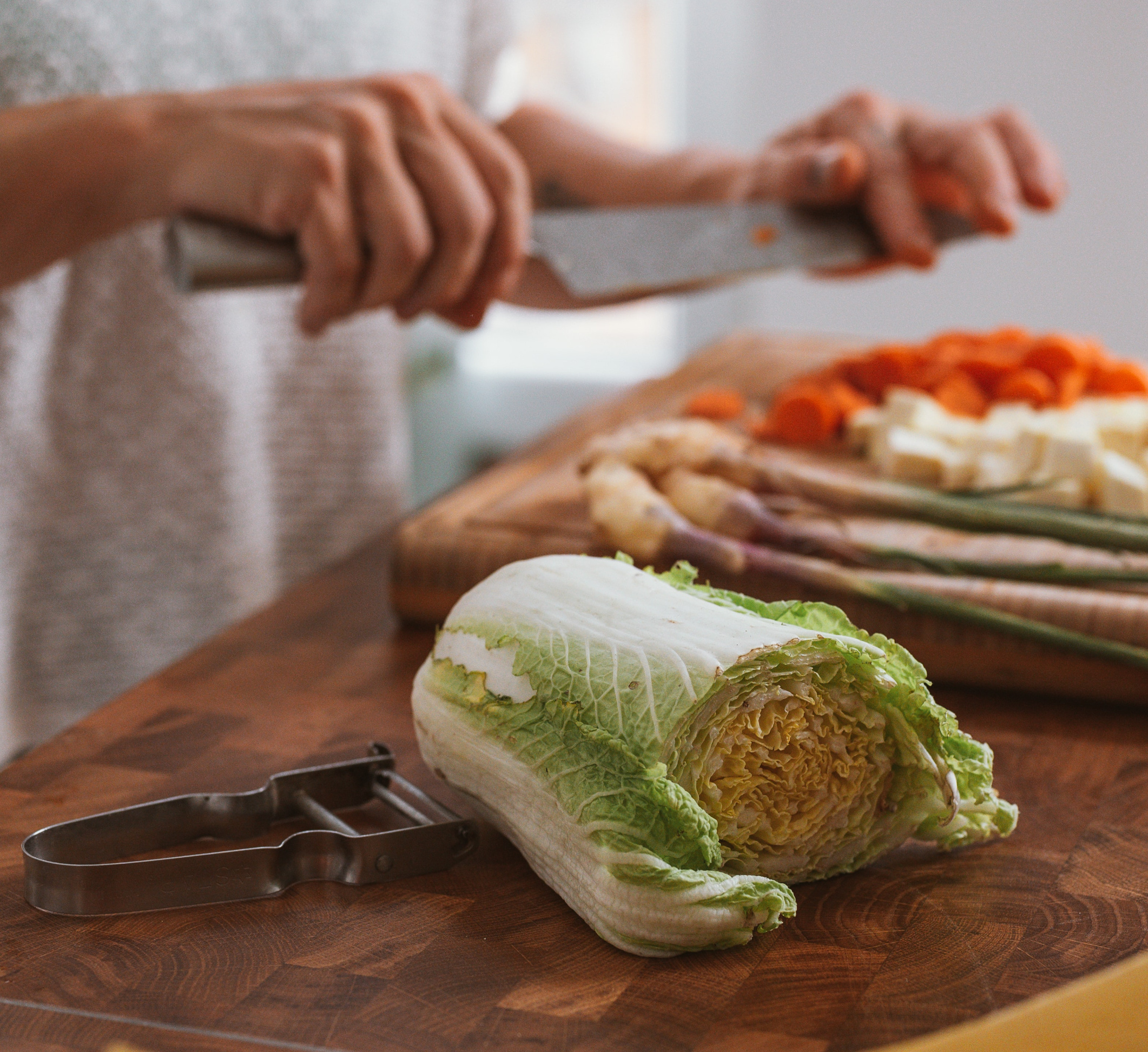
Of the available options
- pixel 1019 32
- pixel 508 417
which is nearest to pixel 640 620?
pixel 508 417

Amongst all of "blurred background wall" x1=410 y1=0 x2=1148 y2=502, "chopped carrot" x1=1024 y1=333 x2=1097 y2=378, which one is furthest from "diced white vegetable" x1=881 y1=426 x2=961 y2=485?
"blurred background wall" x1=410 y1=0 x2=1148 y2=502

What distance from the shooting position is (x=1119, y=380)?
6.05 feet

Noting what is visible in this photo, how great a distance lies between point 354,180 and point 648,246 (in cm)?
50

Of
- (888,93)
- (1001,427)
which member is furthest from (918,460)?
(888,93)

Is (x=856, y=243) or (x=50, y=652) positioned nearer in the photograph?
(x=50, y=652)

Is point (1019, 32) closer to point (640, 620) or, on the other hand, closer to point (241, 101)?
point (241, 101)

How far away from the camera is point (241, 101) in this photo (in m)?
1.50

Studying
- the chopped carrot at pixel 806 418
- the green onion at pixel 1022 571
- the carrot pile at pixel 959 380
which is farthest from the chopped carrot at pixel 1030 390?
the green onion at pixel 1022 571

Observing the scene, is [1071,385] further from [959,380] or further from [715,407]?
[715,407]

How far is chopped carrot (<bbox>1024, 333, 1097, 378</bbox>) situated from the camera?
188 centimetres

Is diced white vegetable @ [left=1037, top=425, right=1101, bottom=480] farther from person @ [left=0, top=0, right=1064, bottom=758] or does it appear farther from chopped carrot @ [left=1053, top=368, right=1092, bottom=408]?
person @ [left=0, top=0, right=1064, bottom=758]

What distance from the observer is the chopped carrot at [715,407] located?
187 cm

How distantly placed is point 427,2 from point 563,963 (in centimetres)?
185

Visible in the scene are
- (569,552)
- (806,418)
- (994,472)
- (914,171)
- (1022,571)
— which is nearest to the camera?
(1022,571)
